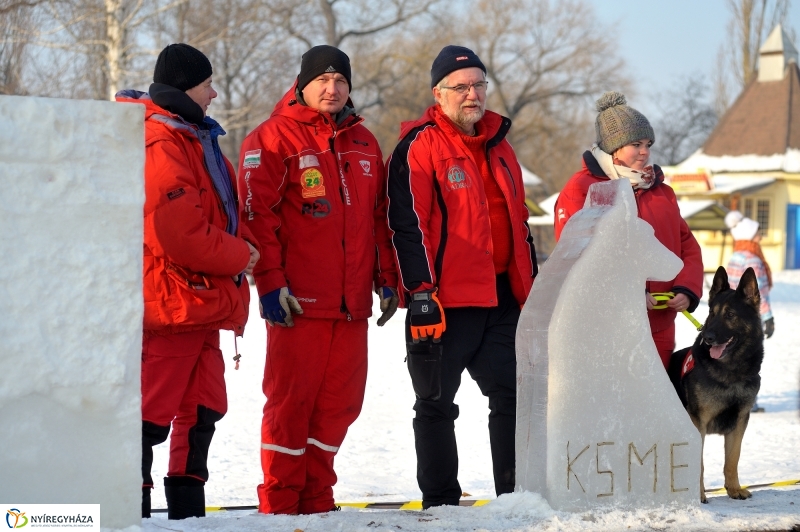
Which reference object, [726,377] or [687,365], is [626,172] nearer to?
[687,365]

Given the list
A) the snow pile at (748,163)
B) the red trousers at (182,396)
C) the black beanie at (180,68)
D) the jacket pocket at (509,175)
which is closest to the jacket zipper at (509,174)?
the jacket pocket at (509,175)

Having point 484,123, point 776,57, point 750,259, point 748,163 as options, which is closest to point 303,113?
point 484,123

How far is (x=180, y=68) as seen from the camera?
4.27m

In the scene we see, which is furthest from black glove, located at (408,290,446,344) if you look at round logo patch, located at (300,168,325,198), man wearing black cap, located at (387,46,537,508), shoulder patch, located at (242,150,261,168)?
shoulder patch, located at (242,150,261,168)

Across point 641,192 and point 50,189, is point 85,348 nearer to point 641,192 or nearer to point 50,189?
point 50,189

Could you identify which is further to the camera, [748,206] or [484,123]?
[748,206]

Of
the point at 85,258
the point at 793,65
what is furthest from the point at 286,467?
the point at 793,65

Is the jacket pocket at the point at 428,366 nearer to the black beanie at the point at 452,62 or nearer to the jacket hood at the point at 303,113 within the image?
the jacket hood at the point at 303,113

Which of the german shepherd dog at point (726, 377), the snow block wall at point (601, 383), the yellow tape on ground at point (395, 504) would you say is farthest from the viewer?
the yellow tape on ground at point (395, 504)

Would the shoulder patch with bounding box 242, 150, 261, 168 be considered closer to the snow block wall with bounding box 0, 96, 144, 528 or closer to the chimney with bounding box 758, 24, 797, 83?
the snow block wall with bounding box 0, 96, 144, 528

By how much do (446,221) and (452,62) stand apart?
0.77m

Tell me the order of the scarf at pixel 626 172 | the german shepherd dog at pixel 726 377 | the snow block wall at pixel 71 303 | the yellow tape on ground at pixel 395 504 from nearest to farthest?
the snow block wall at pixel 71 303 → the german shepherd dog at pixel 726 377 → the scarf at pixel 626 172 → the yellow tape on ground at pixel 395 504

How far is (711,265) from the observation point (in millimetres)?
30531

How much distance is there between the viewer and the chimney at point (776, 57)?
36.5 metres
